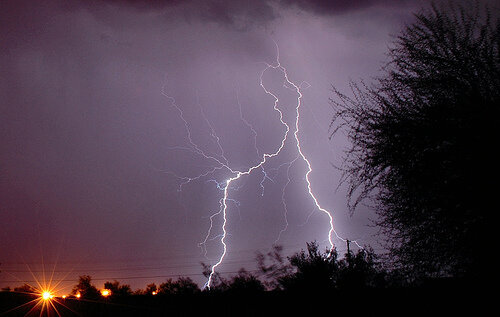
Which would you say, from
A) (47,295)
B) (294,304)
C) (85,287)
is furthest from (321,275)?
(85,287)

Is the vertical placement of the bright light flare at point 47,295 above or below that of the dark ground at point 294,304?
above

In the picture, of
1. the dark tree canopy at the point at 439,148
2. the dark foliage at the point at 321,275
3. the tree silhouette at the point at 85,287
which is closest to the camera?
the dark tree canopy at the point at 439,148

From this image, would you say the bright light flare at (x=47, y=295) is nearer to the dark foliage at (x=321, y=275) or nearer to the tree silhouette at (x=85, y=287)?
the dark foliage at (x=321, y=275)

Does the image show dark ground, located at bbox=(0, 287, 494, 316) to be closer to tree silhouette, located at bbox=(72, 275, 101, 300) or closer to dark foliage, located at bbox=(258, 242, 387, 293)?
dark foliage, located at bbox=(258, 242, 387, 293)

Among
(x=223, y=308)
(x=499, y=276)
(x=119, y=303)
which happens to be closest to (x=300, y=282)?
(x=223, y=308)

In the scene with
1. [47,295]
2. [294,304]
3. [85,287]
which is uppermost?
[85,287]

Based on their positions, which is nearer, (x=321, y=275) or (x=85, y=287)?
(x=321, y=275)

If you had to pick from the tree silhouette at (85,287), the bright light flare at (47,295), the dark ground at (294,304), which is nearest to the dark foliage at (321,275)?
the dark ground at (294,304)

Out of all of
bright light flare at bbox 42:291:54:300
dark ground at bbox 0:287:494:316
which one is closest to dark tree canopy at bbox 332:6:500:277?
dark ground at bbox 0:287:494:316

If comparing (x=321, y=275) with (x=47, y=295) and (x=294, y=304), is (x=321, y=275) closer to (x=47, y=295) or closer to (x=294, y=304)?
(x=294, y=304)

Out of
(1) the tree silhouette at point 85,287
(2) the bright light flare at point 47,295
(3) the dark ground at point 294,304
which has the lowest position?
(3) the dark ground at point 294,304

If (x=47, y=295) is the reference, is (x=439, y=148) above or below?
below

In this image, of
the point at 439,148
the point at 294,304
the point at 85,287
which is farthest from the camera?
the point at 85,287

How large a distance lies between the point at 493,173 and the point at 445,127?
0.81 meters
